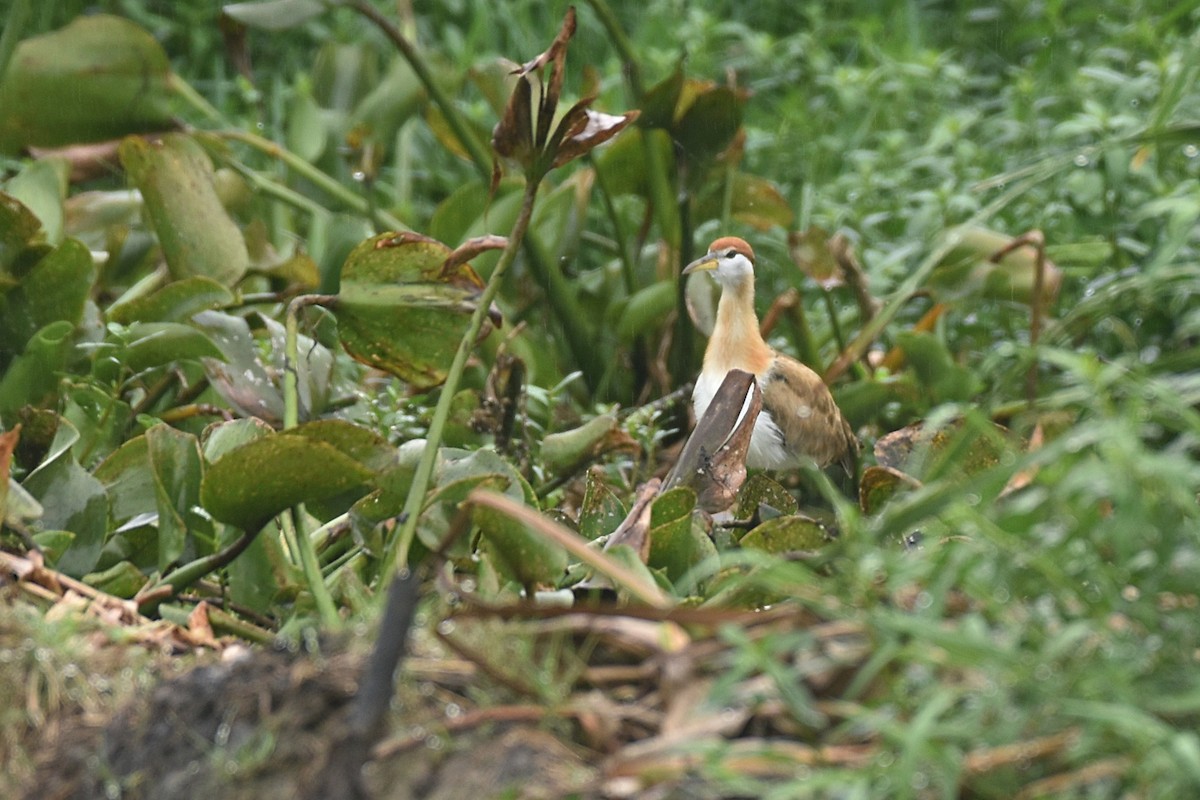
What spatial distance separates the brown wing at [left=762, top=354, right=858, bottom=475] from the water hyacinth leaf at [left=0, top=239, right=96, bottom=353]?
1.33 metres

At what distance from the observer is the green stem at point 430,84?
273 cm

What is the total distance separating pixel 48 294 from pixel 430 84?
2.53ft

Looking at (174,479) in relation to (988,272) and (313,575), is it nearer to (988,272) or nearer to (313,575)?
(313,575)

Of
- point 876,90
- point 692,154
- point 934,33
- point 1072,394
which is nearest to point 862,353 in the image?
point 692,154

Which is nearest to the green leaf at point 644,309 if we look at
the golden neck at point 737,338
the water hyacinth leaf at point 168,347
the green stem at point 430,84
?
the golden neck at point 737,338

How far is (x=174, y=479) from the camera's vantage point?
2.12 metres

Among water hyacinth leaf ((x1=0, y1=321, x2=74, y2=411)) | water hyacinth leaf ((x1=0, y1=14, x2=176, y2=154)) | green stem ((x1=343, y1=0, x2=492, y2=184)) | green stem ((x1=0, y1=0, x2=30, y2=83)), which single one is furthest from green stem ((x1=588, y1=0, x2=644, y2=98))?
water hyacinth leaf ((x1=0, y1=321, x2=74, y2=411))

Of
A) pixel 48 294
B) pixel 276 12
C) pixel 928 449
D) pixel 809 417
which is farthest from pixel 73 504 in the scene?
pixel 809 417

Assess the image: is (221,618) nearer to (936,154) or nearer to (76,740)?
(76,740)

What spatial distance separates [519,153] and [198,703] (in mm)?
914

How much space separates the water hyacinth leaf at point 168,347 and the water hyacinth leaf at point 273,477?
653mm

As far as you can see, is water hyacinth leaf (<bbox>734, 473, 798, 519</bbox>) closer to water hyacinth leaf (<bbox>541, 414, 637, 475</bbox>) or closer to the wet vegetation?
the wet vegetation

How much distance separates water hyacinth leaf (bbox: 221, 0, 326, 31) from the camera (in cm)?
273

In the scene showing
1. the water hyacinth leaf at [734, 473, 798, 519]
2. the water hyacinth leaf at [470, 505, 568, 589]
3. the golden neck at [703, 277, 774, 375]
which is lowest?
the golden neck at [703, 277, 774, 375]
